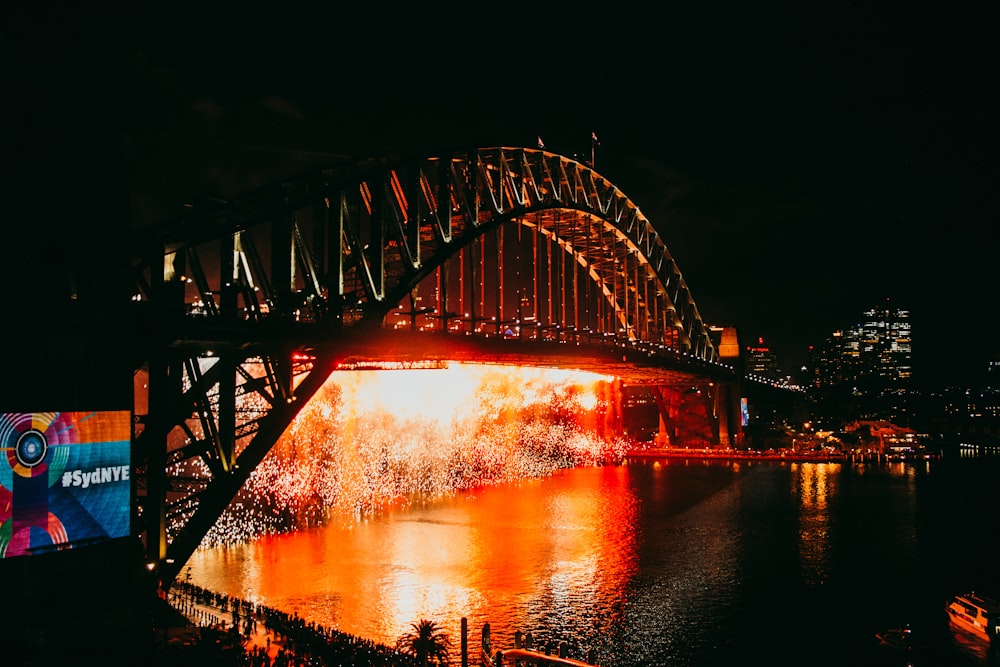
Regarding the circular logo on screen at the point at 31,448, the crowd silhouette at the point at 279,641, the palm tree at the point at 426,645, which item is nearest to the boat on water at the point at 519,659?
the palm tree at the point at 426,645

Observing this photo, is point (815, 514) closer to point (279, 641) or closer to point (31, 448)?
point (279, 641)

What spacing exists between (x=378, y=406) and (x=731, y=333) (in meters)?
53.1

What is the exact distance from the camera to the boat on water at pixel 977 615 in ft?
83.5

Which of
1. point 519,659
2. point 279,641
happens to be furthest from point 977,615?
point 279,641

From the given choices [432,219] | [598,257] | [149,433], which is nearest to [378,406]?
[598,257]

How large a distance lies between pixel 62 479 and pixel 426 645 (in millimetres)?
9677

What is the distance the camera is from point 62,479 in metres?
16.5

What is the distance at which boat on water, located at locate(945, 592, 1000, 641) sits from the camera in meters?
25.5

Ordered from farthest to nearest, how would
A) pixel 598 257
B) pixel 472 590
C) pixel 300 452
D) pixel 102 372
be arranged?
pixel 598 257
pixel 300 452
pixel 472 590
pixel 102 372

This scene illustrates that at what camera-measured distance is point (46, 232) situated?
1639 centimetres

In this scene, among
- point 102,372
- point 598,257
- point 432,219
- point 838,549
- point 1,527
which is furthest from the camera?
point 598,257

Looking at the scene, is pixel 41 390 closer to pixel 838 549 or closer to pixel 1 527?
pixel 1 527

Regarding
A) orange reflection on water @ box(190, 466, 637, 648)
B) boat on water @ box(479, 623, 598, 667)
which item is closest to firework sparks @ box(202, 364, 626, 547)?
orange reflection on water @ box(190, 466, 637, 648)

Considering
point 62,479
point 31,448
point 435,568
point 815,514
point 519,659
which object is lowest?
point 815,514
